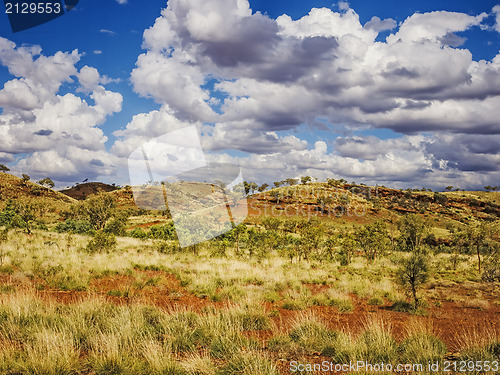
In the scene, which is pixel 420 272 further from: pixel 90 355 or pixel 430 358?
pixel 90 355

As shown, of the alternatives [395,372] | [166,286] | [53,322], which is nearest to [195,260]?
[166,286]

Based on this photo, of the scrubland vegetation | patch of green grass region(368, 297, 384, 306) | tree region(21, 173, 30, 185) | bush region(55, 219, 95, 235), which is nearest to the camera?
the scrubland vegetation

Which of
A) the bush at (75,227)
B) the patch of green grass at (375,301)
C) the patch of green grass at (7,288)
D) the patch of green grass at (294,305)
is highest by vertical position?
the bush at (75,227)

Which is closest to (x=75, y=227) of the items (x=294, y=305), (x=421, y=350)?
(x=294, y=305)

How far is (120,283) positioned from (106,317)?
7.18 m

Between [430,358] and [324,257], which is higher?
[430,358]

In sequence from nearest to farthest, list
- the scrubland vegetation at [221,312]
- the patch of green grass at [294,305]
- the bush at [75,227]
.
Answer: the scrubland vegetation at [221,312] < the patch of green grass at [294,305] < the bush at [75,227]

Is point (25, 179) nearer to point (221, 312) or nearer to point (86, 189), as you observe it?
point (86, 189)

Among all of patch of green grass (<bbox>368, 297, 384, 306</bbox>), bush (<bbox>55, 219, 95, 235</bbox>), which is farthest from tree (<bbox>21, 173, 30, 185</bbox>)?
patch of green grass (<bbox>368, 297, 384, 306</bbox>)

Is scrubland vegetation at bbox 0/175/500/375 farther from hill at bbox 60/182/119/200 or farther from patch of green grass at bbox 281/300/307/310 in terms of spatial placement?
hill at bbox 60/182/119/200

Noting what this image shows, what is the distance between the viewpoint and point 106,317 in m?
7.85

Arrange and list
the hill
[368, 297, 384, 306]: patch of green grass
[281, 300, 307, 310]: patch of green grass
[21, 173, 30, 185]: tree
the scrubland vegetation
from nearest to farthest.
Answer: the scrubland vegetation
[281, 300, 307, 310]: patch of green grass
[368, 297, 384, 306]: patch of green grass
[21, 173, 30, 185]: tree
the hill

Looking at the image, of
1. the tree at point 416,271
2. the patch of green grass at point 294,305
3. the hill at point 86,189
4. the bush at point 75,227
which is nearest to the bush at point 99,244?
the patch of green grass at point 294,305

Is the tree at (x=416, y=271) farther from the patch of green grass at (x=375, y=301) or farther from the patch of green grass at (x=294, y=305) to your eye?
the patch of green grass at (x=294, y=305)
